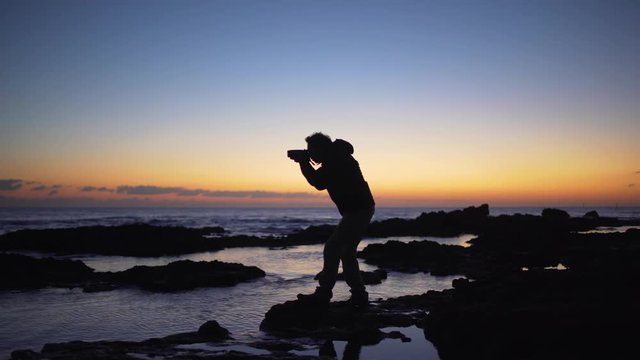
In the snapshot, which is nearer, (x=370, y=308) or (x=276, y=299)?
(x=370, y=308)

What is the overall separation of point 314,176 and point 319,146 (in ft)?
1.57

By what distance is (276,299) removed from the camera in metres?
8.16

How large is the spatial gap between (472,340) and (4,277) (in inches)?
441

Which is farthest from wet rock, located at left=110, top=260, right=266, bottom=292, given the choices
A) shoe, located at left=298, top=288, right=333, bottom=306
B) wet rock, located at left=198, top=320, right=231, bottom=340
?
wet rock, located at left=198, top=320, right=231, bottom=340

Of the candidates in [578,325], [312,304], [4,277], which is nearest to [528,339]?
[578,325]

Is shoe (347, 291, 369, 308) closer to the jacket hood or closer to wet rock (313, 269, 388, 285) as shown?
the jacket hood

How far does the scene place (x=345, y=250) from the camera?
667 cm

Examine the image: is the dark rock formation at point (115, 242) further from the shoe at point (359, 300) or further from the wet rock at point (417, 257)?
the shoe at point (359, 300)

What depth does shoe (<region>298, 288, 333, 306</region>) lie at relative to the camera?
19.6ft

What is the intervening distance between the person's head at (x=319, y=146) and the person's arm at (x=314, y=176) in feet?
0.55

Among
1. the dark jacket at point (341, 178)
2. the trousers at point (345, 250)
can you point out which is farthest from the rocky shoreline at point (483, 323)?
the dark jacket at point (341, 178)

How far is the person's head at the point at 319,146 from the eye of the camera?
22.0 feet

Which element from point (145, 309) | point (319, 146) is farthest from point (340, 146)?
point (145, 309)

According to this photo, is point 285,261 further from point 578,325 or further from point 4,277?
point 578,325
